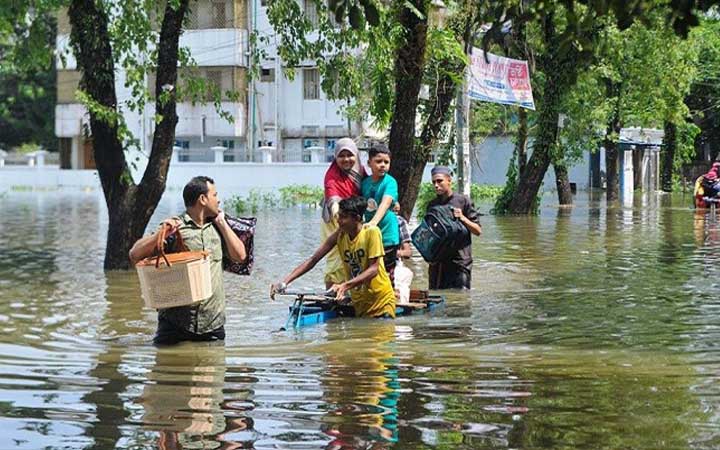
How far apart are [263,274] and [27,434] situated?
10922 mm

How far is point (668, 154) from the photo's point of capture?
55.1m

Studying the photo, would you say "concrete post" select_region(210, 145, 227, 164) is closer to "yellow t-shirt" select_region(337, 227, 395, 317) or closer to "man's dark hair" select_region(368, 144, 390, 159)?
"man's dark hair" select_region(368, 144, 390, 159)

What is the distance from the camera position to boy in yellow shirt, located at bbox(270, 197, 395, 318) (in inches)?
434

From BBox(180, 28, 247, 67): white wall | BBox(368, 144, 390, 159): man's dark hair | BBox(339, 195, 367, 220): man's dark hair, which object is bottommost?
BBox(339, 195, 367, 220): man's dark hair

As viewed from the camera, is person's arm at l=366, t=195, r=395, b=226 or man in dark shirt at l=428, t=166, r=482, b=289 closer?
person's arm at l=366, t=195, r=395, b=226

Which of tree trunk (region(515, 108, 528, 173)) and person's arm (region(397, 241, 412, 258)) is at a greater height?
tree trunk (region(515, 108, 528, 173))

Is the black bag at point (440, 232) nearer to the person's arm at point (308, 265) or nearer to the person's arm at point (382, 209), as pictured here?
the person's arm at point (382, 209)

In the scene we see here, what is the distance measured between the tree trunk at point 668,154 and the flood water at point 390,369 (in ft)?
124

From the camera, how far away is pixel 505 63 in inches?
1006

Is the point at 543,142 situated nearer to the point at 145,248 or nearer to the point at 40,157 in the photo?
the point at 145,248

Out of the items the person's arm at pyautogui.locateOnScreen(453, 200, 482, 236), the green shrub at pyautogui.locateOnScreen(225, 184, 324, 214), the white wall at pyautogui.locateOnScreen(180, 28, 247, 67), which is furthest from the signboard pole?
the white wall at pyautogui.locateOnScreen(180, 28, 247, 67)

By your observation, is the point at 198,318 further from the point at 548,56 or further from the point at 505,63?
the point at 548,56

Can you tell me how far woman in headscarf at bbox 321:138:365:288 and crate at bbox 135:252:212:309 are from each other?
2788 millimetres

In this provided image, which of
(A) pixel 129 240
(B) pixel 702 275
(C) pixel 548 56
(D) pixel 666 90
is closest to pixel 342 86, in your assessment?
(A) pixel 129 240
